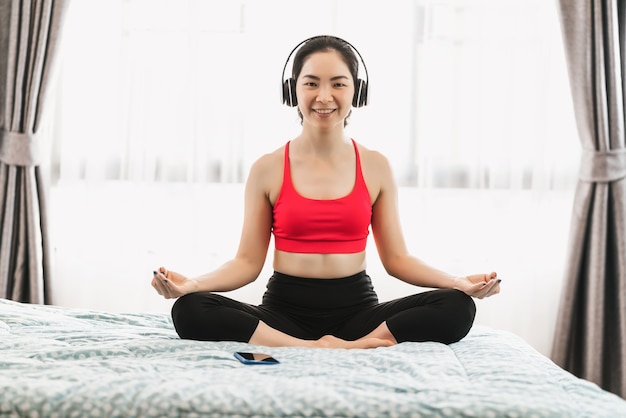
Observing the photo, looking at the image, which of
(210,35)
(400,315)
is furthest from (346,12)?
(400,315)

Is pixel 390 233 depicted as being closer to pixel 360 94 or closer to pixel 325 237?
pixel 325 237

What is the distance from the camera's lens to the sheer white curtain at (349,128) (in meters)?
2.95

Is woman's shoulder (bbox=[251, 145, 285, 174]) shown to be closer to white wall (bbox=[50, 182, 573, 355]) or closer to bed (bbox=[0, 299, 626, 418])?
bed (bbox=[0, 299, 626, 418])

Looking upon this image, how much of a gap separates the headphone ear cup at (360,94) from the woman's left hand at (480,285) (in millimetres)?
543

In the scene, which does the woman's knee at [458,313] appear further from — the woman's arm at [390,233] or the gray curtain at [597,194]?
the gray curtain at [597,194]

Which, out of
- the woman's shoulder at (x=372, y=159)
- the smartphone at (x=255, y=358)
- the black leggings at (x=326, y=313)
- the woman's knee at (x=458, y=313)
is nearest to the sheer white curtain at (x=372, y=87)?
the woman's shoulder at (x=372, y=159)

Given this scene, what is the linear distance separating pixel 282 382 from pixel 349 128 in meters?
1.79

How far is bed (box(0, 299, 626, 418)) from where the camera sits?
3.92 ft

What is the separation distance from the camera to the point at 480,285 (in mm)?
1771

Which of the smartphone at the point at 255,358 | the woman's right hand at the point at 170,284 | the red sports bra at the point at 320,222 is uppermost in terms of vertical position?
the red sports bra at the point at 320,222

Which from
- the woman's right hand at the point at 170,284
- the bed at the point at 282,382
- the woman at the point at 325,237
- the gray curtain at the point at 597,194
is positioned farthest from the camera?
the gray curtain at the point at 597,194

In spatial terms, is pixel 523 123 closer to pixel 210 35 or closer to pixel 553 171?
pixel 553 171

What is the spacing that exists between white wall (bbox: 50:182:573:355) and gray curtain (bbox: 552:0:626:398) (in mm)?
121

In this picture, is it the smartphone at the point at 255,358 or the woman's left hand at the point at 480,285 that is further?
the woman's left hand at the point at 480,285
